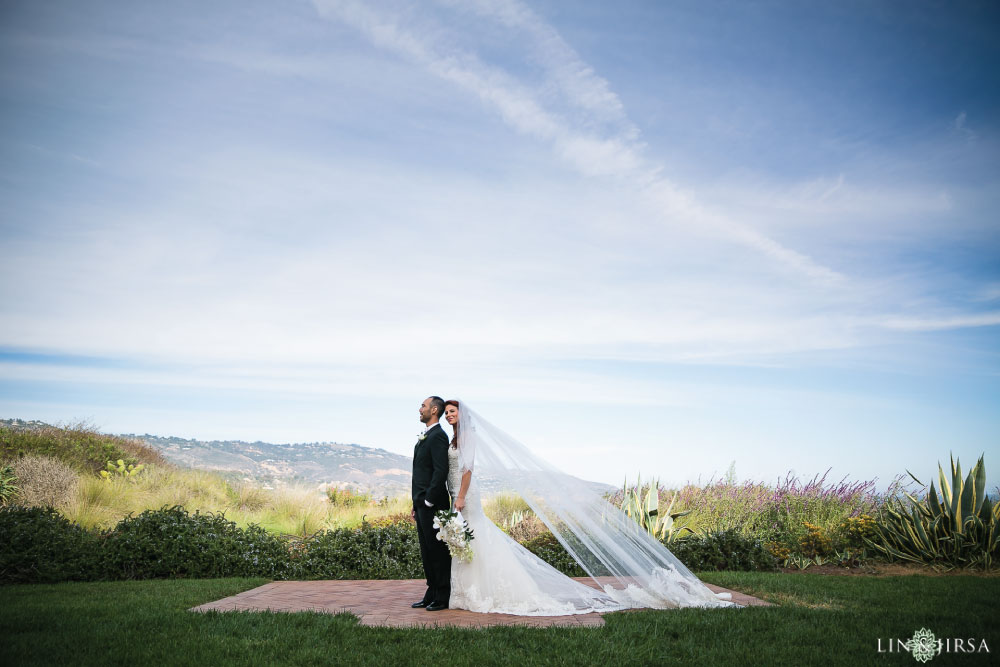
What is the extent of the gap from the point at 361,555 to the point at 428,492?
422 centimetres

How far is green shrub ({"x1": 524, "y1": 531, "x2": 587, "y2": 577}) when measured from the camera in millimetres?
10422

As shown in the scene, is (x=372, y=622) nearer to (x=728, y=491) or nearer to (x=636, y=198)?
(x=728, y=491)

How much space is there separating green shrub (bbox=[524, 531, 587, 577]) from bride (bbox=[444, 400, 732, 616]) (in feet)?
9.71

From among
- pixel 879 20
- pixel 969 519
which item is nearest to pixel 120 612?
pixel 969 519

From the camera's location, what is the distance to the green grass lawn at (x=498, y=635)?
5.05 meters

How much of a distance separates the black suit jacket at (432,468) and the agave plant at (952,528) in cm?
770

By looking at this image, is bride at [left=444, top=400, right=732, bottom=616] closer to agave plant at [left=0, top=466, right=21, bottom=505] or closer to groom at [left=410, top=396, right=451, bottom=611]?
groom at [left=410, top=396, right=451, bottom=611]

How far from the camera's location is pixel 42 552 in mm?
9430

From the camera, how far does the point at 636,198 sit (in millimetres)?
16219

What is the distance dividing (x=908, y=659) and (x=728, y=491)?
33.7ft

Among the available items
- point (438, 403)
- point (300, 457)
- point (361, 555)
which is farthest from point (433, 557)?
point (300, 457)

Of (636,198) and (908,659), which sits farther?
(636,198)

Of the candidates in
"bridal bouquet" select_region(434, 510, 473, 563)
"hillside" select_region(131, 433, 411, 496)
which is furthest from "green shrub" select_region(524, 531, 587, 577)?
"hillside" select_region(131, 433, 411, 496)

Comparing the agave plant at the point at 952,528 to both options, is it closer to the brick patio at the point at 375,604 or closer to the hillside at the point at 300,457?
the brick patio at the point at 375,604
